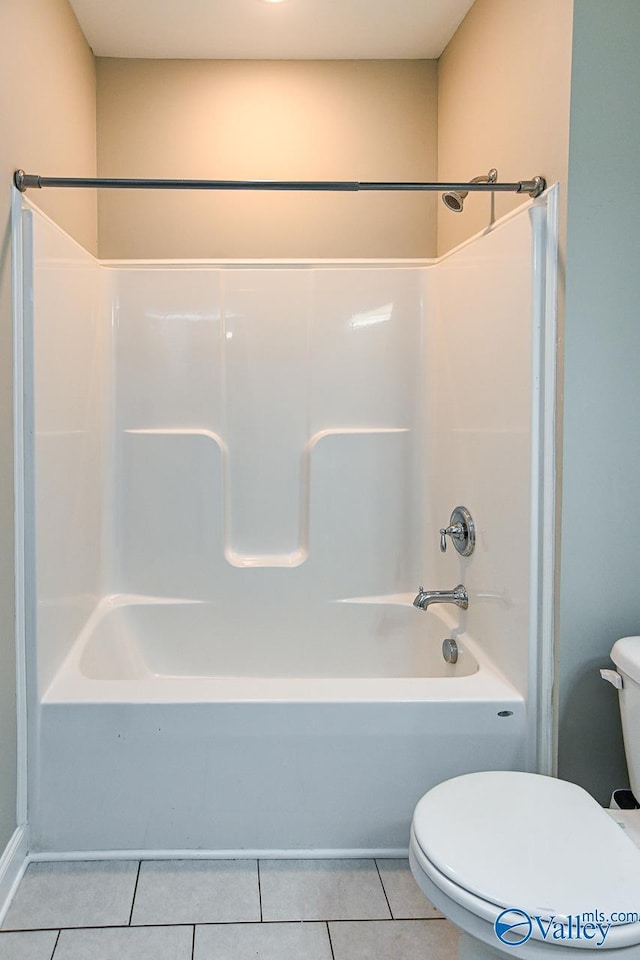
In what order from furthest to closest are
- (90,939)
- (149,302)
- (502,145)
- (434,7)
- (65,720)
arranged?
(149,302) < (434,7) < (502,145) < (65,720) < (90,939)

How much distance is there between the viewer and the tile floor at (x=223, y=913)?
1806 mm

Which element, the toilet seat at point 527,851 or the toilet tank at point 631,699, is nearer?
the toilet seat at point 527,851

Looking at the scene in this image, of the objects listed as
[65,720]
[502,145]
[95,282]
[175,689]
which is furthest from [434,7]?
[65,720]

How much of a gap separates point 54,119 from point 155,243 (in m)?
0.72

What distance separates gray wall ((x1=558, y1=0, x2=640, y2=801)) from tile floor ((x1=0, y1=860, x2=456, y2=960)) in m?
0.54

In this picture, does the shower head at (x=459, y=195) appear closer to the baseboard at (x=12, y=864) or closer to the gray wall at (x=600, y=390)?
the gray wall at (x=600, y=390)

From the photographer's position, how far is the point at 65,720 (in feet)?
6.86

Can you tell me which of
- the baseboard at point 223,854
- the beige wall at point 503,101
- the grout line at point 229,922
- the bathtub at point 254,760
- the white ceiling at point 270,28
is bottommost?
the grout line at point 229,922

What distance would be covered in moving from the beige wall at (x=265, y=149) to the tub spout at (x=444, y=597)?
1.37 m

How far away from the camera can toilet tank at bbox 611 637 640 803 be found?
175 centimetres

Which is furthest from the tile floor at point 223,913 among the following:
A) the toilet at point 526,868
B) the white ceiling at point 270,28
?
the white ceiling at point 270,28

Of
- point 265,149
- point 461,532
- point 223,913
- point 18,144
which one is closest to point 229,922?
point 223,913

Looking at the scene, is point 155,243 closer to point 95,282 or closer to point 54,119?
point 95,282

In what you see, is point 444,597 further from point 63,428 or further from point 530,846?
point 63,428
